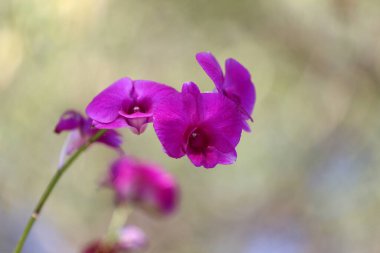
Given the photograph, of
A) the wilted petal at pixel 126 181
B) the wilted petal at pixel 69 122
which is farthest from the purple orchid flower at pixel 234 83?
the wilted petal at pixel 126 181

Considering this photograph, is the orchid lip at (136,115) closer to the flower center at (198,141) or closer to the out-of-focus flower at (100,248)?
the flower center at (198,141)

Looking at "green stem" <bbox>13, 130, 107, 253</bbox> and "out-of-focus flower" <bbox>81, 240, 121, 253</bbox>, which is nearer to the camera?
"green stem" <bbox>13, 130, 107, 253</bbox>

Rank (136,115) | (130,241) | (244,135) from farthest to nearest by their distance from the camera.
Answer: (244,135), (130,241), (136,115)

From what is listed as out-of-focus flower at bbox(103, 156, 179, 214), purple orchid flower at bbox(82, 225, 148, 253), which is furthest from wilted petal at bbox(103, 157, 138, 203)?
purple orchid flower at bbox(82, 225, 148, 253)

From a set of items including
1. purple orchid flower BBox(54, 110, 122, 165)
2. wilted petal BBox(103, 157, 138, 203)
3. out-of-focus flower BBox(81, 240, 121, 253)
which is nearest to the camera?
purple orchid flower BBox(54, 110, 122, 165)

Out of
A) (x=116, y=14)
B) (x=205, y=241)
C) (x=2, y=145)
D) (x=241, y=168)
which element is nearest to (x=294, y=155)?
(x=241, y=168)

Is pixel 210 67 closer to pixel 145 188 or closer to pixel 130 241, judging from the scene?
pixel 130 241

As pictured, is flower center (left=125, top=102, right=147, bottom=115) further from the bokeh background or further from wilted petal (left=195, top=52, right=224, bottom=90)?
the bokeh background

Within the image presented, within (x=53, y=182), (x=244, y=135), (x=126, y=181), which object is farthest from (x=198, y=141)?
(x=244, y=135)
